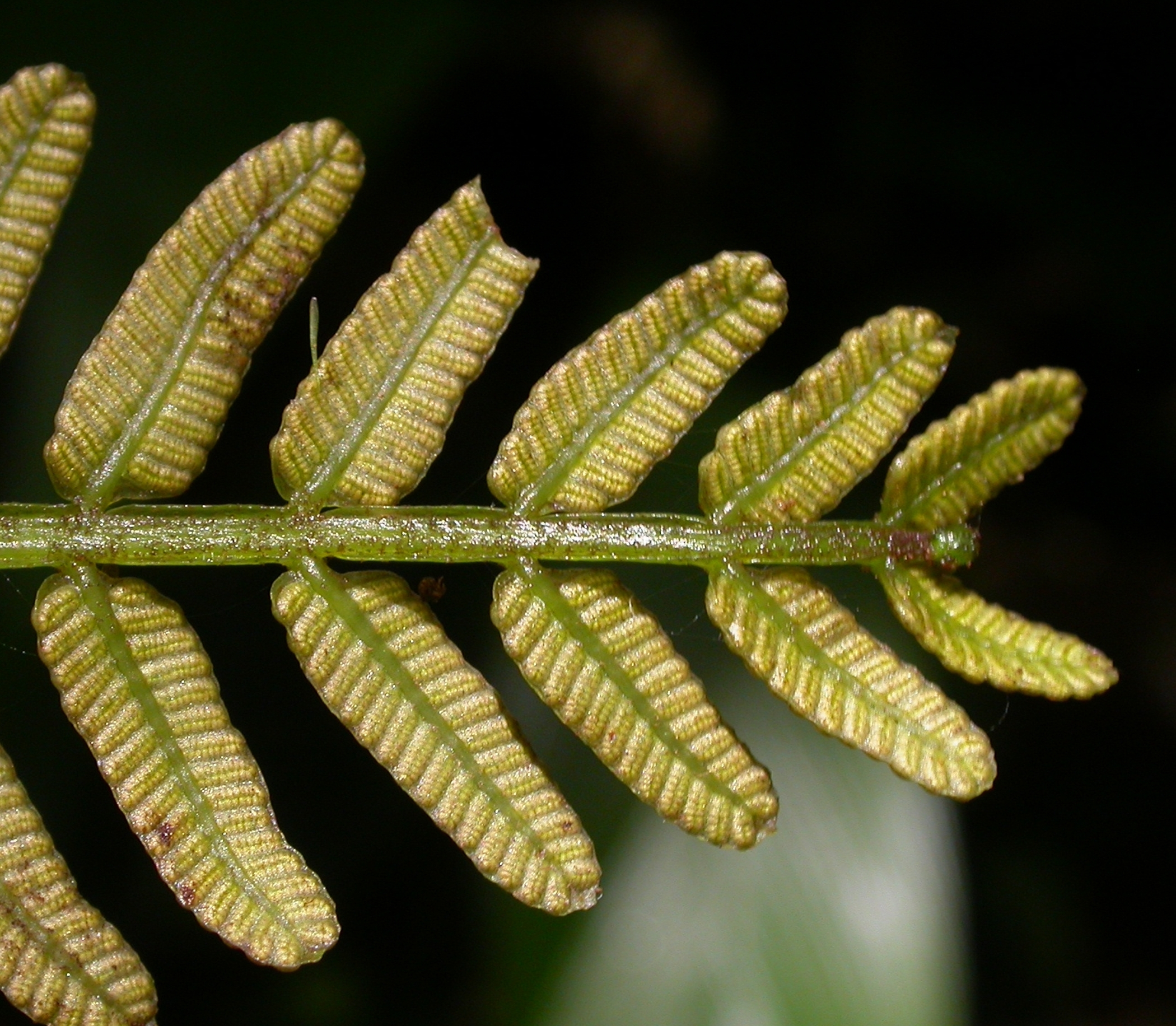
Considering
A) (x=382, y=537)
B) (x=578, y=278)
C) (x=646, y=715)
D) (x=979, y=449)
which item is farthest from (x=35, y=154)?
(x=979, y=449)

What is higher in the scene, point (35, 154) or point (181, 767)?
point (35, 154)

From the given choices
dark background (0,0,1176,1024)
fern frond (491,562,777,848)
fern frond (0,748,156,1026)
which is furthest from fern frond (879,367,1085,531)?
fern frond (0,748,156,1026)

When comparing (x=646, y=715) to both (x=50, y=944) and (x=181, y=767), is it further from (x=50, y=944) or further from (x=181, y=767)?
(x=50, y=944)

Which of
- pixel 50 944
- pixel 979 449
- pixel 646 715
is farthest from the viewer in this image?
pixel 979 449

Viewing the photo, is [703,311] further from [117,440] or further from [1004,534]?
[1004,534]

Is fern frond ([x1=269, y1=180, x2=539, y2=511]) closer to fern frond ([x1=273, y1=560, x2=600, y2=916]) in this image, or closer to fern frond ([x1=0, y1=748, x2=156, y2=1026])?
fern frond ([x1=273, y1=560, x2=600, y2=916])

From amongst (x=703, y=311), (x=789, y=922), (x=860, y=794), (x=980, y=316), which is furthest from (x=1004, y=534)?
(x=703, y=311)
